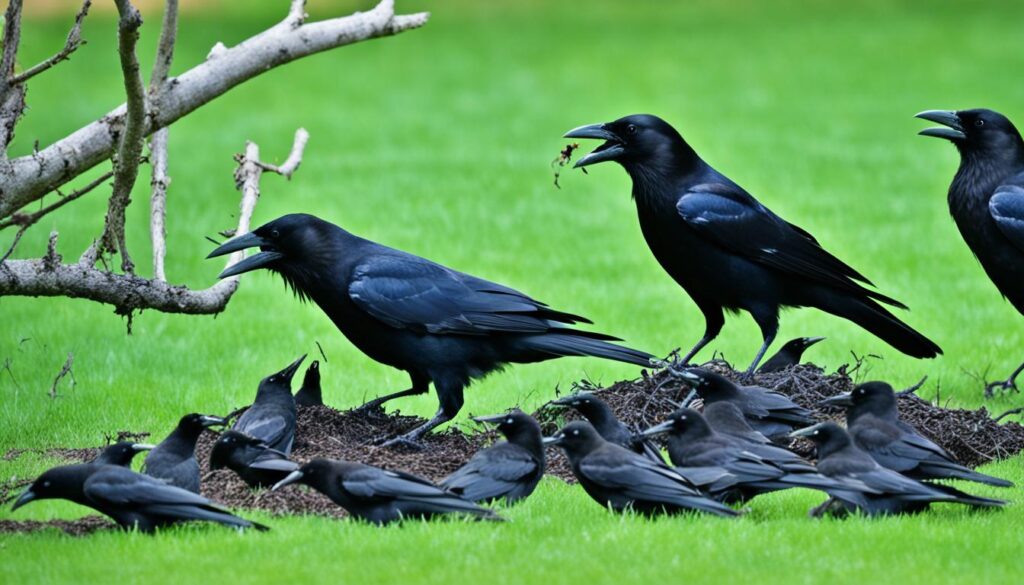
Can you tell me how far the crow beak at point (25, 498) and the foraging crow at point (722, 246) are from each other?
13.9 feet

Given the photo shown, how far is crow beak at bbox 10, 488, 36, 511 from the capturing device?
7.30m

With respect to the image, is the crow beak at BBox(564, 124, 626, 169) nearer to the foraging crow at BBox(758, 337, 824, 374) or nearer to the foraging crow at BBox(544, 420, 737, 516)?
the foraging crow at BBox(758, 337, 824, 374)

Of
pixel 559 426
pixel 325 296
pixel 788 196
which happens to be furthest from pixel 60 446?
pixel 788 196

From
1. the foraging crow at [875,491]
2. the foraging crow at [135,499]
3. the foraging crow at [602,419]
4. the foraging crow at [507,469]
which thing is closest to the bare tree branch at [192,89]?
the foraging crow at [135,499]

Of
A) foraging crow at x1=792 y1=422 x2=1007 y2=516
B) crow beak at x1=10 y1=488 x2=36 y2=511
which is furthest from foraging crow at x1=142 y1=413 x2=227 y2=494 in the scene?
foraging crow at x1=792 y1=422 x2=1007 y2=516

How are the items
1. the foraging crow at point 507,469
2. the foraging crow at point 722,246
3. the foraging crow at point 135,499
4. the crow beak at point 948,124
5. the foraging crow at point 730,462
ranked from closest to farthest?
the foraging crow at point 135,499 < the foraging crow at point 730,462 < the foraging crow at point 507,469 < the foraging crow at point 722,246 < the crow beak at point 948,124

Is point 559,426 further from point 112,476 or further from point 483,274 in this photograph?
point 483,274

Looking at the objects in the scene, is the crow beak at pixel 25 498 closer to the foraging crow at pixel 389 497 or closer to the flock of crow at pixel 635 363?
the flock of crow at pixel 635 363

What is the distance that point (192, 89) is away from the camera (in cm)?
967

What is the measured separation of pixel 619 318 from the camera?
14.8 metres

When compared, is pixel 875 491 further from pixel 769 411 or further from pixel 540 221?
pixel 540 221

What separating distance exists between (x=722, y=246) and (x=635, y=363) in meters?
1.36

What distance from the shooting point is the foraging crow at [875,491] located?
7395 millimetres

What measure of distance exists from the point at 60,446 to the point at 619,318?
6608 mm
